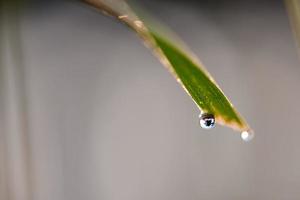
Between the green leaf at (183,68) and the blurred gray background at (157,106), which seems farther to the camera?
the blurred gray background at (157,106)

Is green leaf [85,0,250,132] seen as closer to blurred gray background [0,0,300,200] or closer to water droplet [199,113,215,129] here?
water droplet [199,113,215,129]

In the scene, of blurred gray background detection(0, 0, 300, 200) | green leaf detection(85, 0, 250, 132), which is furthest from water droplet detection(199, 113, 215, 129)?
blurred gray background detection(0, 0, 300, 200)

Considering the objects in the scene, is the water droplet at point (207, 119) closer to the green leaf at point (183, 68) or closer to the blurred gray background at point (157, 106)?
the green leaf at point (183, 68)

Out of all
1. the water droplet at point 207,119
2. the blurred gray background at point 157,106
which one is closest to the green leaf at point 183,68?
the water droplet at point 207,119

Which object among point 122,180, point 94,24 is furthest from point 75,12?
point 122,180

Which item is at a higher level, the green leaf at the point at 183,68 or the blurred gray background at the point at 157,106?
the blurred gray background at the point at 157,106
